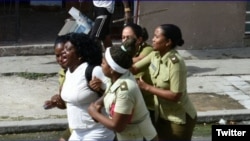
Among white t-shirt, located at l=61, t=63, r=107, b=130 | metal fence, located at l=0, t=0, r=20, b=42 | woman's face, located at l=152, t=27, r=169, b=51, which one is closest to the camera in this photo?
white t-shirt, located at l=61, t=63, r=107, b=130

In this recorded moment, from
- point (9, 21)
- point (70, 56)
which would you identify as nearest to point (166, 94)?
point (70, 56)

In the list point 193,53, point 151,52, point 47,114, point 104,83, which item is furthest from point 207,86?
point 104,83

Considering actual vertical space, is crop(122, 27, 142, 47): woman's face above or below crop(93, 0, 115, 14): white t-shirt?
above

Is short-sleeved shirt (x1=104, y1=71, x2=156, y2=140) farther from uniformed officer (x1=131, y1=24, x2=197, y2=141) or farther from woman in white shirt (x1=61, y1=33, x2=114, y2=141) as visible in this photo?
uniformed officer (x1=131, y1=24, x2=197, y2=141)

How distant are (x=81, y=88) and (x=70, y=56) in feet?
0.91

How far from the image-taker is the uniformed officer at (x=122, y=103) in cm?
436

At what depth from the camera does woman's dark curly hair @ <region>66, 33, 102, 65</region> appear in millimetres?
4766

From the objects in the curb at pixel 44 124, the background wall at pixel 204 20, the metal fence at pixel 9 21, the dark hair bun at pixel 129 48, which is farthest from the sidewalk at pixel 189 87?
the dark hair bun at pixel 129 48

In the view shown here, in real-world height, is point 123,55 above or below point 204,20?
above

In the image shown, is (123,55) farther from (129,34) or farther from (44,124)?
(44,124)

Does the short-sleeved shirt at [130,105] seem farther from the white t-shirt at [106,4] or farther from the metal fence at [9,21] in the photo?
the metal fence at [9,21]

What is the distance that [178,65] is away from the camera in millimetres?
4988

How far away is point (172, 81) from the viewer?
196 inches

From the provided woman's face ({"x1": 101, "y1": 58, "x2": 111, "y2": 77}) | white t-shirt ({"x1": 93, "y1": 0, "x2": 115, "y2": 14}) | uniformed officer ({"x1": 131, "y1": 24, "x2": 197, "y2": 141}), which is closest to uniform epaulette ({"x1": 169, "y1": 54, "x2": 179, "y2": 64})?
uniformed officer ({"x1": 131, "y1": 24, "x2": 197, "y2": 141})
